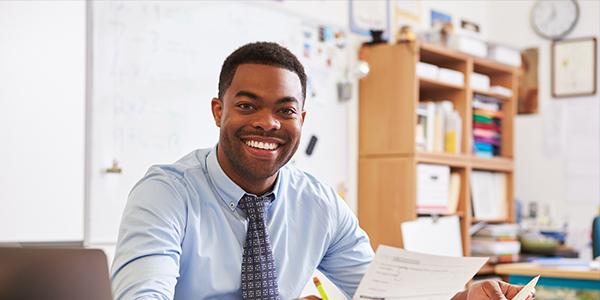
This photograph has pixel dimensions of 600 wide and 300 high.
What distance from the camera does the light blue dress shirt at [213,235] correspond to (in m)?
1.46

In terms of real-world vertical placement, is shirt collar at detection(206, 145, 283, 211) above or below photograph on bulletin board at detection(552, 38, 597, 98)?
below

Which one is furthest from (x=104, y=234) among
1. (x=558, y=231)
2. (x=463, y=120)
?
(x=558, y=231)

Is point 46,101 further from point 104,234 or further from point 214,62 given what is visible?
point 214,62

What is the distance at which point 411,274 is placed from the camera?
1.46 m

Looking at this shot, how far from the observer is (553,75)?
16.3 feet

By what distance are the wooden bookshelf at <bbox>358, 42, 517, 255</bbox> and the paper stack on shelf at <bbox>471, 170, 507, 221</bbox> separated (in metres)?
0.13

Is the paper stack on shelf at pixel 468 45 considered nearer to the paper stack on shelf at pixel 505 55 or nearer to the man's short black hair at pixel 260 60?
the paper stack on shelf at pixel 505 55

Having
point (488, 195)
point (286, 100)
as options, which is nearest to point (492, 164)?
point (488, 195)

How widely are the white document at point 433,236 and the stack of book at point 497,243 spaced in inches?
7.4

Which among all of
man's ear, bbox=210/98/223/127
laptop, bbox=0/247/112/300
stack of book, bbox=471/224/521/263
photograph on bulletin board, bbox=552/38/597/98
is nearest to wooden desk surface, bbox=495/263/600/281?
stack of book, bbox=471/224/521/263

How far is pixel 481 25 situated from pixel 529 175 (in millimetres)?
1065

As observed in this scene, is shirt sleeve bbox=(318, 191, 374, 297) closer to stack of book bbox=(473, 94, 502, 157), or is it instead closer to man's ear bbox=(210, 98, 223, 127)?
man's ear bbox=(210, 98, 223, 127)

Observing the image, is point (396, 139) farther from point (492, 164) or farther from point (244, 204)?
point (244, 204)

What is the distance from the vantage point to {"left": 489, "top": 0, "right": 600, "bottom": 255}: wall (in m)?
4.79
